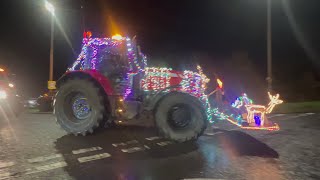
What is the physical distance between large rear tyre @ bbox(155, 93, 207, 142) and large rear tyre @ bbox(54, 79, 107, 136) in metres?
1.64

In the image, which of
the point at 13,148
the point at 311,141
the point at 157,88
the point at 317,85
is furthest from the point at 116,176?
the point at 317,85

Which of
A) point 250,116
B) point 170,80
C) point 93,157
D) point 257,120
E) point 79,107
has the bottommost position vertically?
point 93,157

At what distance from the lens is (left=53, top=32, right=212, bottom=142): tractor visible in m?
11.0

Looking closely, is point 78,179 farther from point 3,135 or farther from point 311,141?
point 311,141

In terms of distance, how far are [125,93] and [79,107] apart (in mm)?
1555

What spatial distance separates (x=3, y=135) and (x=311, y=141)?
8.40 meters

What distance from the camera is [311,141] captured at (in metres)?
11.3

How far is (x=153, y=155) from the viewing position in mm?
9328

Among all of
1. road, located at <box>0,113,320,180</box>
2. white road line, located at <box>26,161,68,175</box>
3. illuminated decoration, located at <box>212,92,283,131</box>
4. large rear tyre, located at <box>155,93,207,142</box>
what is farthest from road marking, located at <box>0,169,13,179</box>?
illuminated decoration, located at <box>212,92,283,131</box>

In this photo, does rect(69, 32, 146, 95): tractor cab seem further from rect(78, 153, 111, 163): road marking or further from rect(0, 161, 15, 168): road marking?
rect(0, 161, 15, 168): road marking

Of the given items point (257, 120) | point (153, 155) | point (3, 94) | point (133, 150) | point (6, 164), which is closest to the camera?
point (6, 164)

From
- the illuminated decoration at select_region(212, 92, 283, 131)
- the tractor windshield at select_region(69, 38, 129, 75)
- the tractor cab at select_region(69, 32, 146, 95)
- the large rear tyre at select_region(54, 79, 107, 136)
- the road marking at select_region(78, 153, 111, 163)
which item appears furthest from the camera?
the illuminated decoration at select_region(212, 92, 283, 131)

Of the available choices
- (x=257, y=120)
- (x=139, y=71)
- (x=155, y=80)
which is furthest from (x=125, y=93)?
(x=257, y=120)

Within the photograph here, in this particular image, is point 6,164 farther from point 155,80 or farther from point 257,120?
point 257,120
